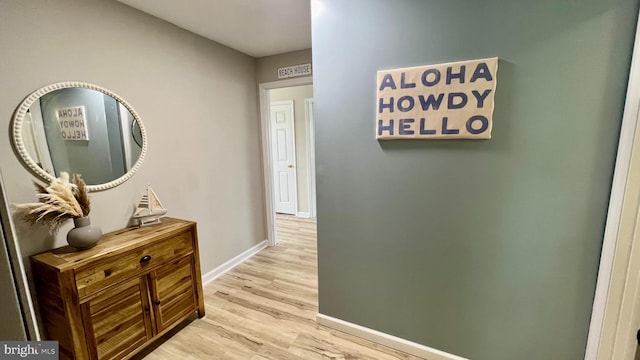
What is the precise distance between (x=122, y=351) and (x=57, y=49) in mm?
1867

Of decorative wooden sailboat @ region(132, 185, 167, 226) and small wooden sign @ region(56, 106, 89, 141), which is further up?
small wooden sign @ region(56, 106, 89, 141)

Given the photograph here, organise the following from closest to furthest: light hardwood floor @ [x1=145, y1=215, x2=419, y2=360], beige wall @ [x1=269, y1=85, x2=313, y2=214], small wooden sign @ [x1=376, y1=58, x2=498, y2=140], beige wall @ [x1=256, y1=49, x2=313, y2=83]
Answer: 1. small wooden sign @ [x1=376, y1=58, x2=498, y2=140]
2. light hardwood floor @ [x1=145, y1=215, x2=419, y2=360]
3. beige wall @ [x1=256, y1=49, x2=313, y2=83]
4. beige wall @ [x1=269, y1=85, x2=313, y2=214]

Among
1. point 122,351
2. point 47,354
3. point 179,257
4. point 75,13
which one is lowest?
point 122,351

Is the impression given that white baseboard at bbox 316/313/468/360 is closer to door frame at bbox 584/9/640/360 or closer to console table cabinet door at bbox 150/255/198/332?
door frame at bbox 584/9/640/360

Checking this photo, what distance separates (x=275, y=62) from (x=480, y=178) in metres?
2.55

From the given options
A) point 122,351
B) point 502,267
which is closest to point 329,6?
point 502,267

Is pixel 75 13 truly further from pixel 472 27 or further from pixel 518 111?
pixel 518 111

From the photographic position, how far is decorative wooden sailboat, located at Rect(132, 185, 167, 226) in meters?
1.93

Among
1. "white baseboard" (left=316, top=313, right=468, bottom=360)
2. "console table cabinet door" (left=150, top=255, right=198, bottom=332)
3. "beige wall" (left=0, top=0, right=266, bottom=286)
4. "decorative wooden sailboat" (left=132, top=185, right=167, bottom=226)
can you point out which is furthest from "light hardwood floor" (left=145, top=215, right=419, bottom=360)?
"decorative wooden sailboat" (left=132, top=185, right=167, bottom=226)

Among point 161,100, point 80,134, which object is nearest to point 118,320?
point 80,134

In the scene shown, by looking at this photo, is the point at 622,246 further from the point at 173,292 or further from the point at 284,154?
the point at 284,154

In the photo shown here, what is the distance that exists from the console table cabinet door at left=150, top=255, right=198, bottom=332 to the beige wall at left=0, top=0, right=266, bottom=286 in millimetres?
520

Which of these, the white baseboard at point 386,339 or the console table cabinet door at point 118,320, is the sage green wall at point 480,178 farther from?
the console table cabinet door at point 118,320

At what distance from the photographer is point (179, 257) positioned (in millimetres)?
1887
